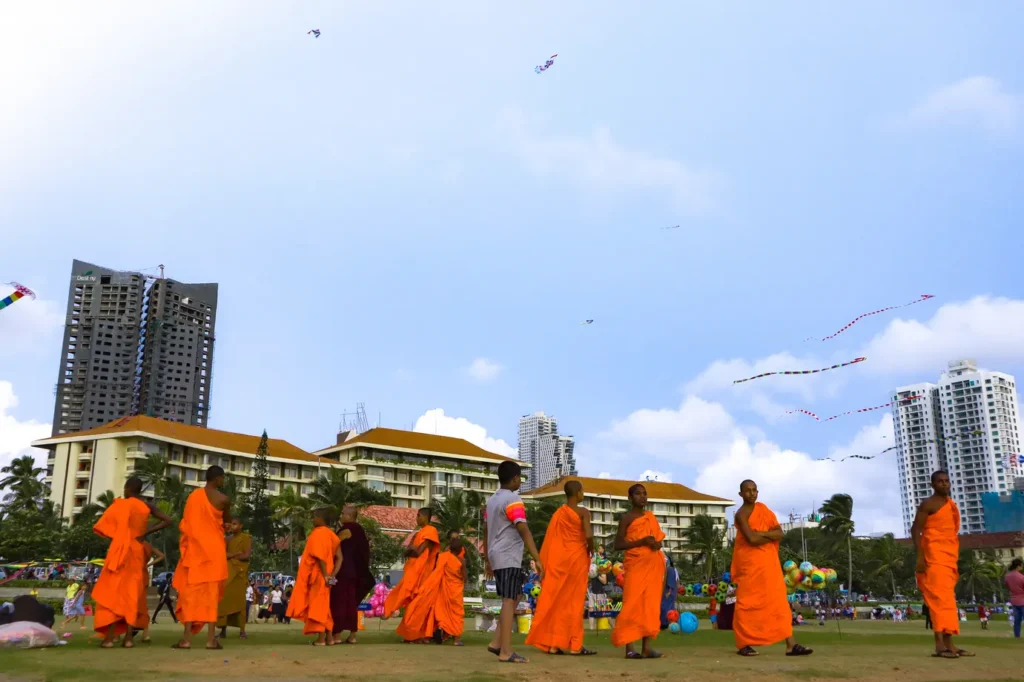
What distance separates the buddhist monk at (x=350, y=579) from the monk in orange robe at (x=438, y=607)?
700 millimetres

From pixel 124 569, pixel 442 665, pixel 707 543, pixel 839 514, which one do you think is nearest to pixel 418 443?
pixel 707 543

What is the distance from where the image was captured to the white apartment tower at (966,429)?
4461 inches

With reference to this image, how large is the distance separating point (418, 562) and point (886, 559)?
84.4 metres

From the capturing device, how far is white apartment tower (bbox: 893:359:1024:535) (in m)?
113

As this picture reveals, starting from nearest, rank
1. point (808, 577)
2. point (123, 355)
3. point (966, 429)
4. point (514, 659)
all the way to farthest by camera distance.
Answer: point (514, 659) → point (808, 577) → point (966, 429) → point (123, 355)

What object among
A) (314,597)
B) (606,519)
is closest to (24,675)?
(314,597)

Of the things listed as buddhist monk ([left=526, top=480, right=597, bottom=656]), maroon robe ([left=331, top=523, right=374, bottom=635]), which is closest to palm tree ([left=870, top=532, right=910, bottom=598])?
maroon robe ([left=331, top=523, right=374, bottom=635])

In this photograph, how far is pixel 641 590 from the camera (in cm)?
862

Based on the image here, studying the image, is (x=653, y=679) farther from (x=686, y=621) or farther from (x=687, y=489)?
(x=687, y=489)

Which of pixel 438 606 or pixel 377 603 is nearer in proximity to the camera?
pixel 438 606

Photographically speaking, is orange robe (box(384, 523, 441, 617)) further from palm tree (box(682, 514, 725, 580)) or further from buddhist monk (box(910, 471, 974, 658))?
palm tree (box(682, 514, 725, 580))

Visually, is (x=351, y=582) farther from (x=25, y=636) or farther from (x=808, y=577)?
(x=808, y=577)

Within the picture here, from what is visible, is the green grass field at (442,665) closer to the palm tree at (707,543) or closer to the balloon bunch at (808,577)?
the balloon bunch at (808,577)

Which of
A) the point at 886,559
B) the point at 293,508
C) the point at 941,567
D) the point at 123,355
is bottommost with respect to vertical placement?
the point at 886,559
